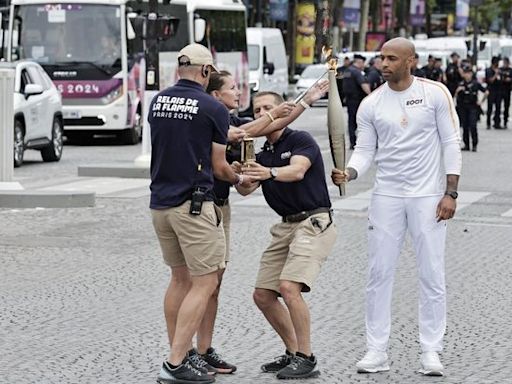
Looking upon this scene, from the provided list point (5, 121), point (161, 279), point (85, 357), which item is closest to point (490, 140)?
point (5, 121)

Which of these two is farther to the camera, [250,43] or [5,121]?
[250,43]

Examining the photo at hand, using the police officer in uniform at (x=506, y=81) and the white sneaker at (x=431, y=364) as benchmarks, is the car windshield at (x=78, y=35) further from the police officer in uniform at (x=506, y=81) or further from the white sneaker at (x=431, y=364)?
the white sneaker at (x=431, y=364)

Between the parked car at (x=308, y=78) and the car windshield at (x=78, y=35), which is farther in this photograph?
the parked car at (x=308, y=78)

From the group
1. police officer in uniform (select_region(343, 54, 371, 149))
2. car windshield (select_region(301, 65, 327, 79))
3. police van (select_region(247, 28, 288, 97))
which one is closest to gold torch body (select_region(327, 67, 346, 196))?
police officer in uniform (select_region(343, 54, 371, 149))

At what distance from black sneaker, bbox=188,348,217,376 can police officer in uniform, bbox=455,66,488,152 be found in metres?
21.4

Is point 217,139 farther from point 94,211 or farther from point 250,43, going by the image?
point 250,43

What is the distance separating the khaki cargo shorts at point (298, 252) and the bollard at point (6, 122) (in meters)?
10.7

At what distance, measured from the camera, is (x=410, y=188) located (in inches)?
328

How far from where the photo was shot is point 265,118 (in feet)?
26.6

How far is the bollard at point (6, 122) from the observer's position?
1862 cm

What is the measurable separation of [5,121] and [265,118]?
11.0 m

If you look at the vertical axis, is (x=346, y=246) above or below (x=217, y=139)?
below

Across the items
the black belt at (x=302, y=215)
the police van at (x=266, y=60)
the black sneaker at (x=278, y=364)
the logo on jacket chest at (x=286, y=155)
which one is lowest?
the police van at (x=266, y=60)

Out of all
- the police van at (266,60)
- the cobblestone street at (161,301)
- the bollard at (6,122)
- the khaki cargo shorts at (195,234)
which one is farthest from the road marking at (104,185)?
the police van at (266,60)
